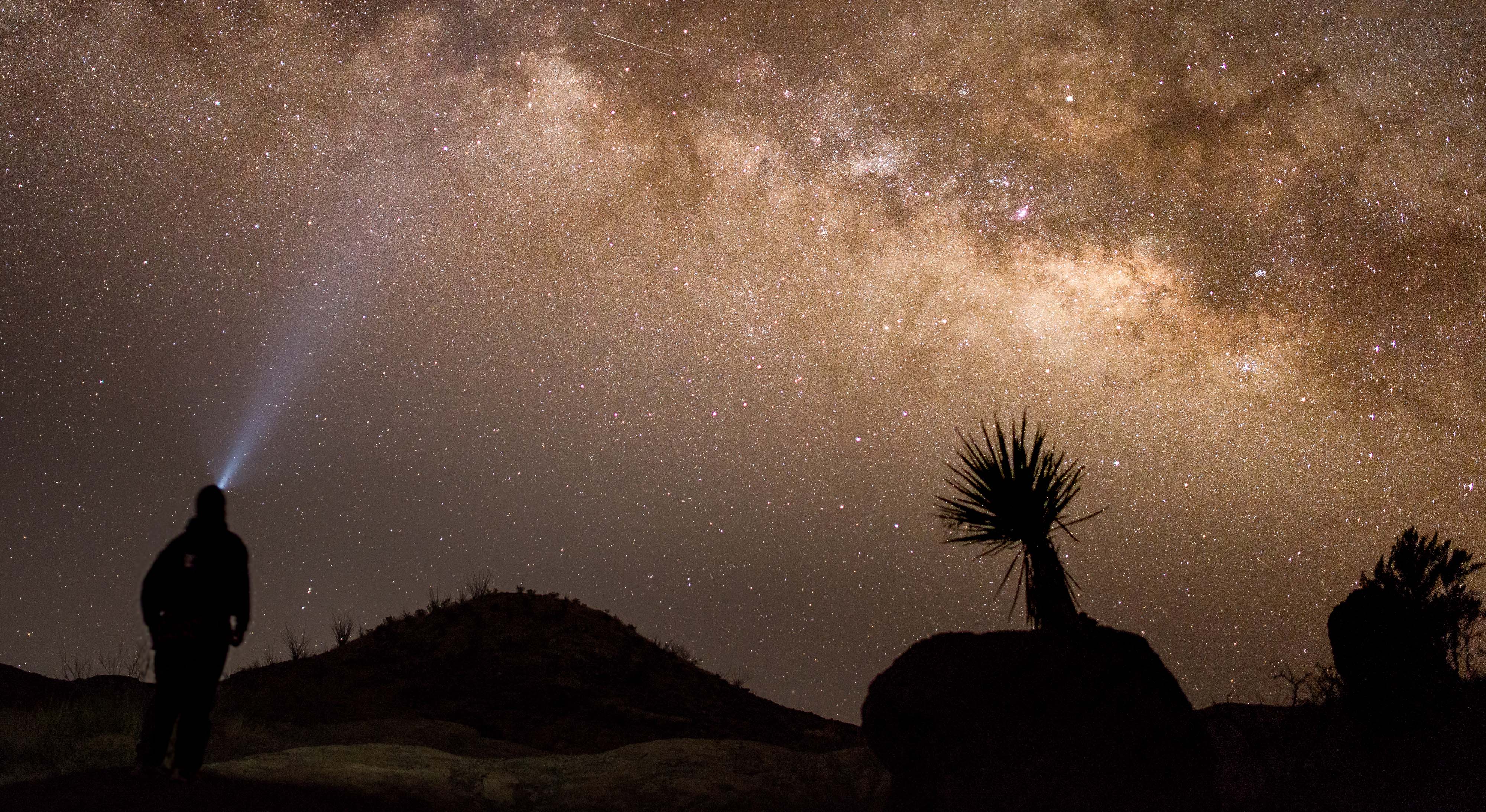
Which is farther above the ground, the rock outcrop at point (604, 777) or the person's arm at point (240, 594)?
the person's arm at point (240, 594)

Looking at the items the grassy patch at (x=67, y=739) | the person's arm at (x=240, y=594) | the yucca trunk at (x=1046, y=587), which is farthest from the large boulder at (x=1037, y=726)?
the grassy patch at (x=67, y=739)

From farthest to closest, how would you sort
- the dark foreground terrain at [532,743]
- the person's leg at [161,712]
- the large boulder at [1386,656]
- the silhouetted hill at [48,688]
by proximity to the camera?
the silhouetted hill at [48,688]
the large boulder at [1386,656]
the dark foreground terrain at [532,743]
the person's leg at [161,712]

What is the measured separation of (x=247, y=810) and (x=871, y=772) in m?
6.61

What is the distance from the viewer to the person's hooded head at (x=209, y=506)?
21.7 feet

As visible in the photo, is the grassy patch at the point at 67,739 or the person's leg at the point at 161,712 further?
the grassy patch at the point at 67,739

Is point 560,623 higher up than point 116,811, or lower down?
higher up

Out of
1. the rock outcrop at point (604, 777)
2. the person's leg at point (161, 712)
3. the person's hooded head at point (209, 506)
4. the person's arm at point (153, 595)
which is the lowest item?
the rock outcrop at point (604, 777)

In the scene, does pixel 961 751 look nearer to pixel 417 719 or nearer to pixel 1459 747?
pixel 1459 747

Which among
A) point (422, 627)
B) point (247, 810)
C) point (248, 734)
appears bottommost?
point (247, 810)

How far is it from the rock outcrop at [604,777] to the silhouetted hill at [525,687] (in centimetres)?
437

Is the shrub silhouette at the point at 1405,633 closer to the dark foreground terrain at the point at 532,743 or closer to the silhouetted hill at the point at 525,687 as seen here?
the dark foreground terrain at the point at 532,743

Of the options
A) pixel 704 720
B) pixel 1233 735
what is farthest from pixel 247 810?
pixel 704 720

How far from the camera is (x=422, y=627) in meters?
21.3

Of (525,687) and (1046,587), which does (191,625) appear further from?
(525,687)
